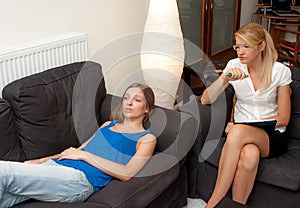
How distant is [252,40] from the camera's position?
199 cm

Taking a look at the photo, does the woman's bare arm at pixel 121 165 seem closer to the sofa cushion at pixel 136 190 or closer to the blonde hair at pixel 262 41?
the sofa cushion at pixel 136 190

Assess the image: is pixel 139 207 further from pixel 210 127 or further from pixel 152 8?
pixel 152 8

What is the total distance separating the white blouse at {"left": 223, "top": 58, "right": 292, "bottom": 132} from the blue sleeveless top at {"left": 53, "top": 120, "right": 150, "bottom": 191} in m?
0.61

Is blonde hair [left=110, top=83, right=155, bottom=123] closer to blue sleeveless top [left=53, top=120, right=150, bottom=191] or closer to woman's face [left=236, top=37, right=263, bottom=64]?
blue sleeveless top [left=53, top=120, right=150, bottom=191]

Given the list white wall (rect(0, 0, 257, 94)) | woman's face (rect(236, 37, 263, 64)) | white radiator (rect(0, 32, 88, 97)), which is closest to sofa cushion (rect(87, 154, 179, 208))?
woman's face (rect(236, 37, 263, 64))

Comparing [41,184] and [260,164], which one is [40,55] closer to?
[41,184]

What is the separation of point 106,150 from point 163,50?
3.36 ft

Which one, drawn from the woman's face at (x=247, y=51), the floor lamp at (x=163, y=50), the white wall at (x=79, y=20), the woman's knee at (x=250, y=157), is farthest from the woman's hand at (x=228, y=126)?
the white wall at (x=79, y=20)

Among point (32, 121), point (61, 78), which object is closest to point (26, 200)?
point (32, 121)

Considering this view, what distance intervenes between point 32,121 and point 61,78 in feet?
1.03

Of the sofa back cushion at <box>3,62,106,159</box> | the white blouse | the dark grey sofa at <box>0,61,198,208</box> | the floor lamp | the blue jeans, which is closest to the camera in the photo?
the blue jeans

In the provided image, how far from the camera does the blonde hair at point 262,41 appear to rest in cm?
199

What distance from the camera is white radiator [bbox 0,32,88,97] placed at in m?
1.98

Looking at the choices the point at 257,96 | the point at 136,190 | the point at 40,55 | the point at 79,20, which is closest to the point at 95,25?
the point at 79,20
